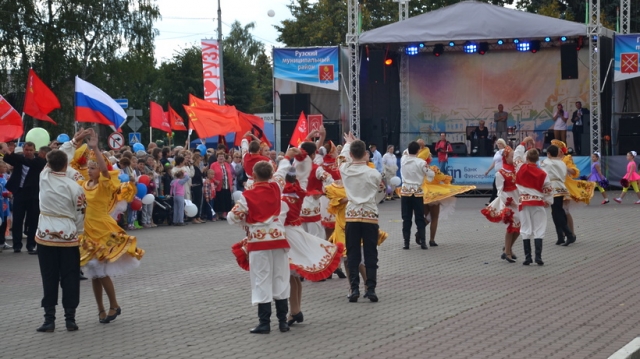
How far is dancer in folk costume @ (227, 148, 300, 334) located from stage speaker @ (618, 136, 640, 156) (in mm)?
22616

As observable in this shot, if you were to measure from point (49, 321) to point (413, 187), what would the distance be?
8294 mm

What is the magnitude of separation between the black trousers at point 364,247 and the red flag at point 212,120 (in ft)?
53.1

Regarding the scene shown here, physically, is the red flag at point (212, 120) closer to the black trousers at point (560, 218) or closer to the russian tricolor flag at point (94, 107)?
the russian tricolor flag at point (94, 107)

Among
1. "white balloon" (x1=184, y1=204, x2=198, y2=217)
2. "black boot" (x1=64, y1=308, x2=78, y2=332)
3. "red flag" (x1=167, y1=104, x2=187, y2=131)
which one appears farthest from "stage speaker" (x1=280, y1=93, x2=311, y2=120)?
"black boot" (x1=64, y1=308, x2=78, y2=332)

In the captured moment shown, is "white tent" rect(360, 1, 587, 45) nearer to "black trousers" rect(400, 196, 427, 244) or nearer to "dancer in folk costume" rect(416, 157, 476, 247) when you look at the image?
"dancer in folk costume" rect(416, 157, 476, 247)

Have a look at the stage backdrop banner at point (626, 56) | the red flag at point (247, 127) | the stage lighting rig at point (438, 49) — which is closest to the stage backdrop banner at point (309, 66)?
the red flag at point (247, 127)

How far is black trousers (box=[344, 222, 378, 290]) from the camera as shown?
10992 mm

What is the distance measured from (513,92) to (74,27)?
23624mm

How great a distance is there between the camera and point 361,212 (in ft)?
36.1

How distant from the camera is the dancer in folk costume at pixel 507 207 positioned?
14.4 meters

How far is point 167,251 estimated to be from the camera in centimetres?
1708

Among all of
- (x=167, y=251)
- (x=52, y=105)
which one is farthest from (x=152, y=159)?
(x=167, y=251)

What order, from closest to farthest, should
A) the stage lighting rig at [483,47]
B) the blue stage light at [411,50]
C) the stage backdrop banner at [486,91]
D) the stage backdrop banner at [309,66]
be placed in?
the stage lighting rig at [483,47] < the stage backdrop banner at [309,66] < the blue stage light at [411,50] < the stage backdrop banner at [486,91]

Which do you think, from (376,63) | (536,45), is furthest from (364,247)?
(376,63)
